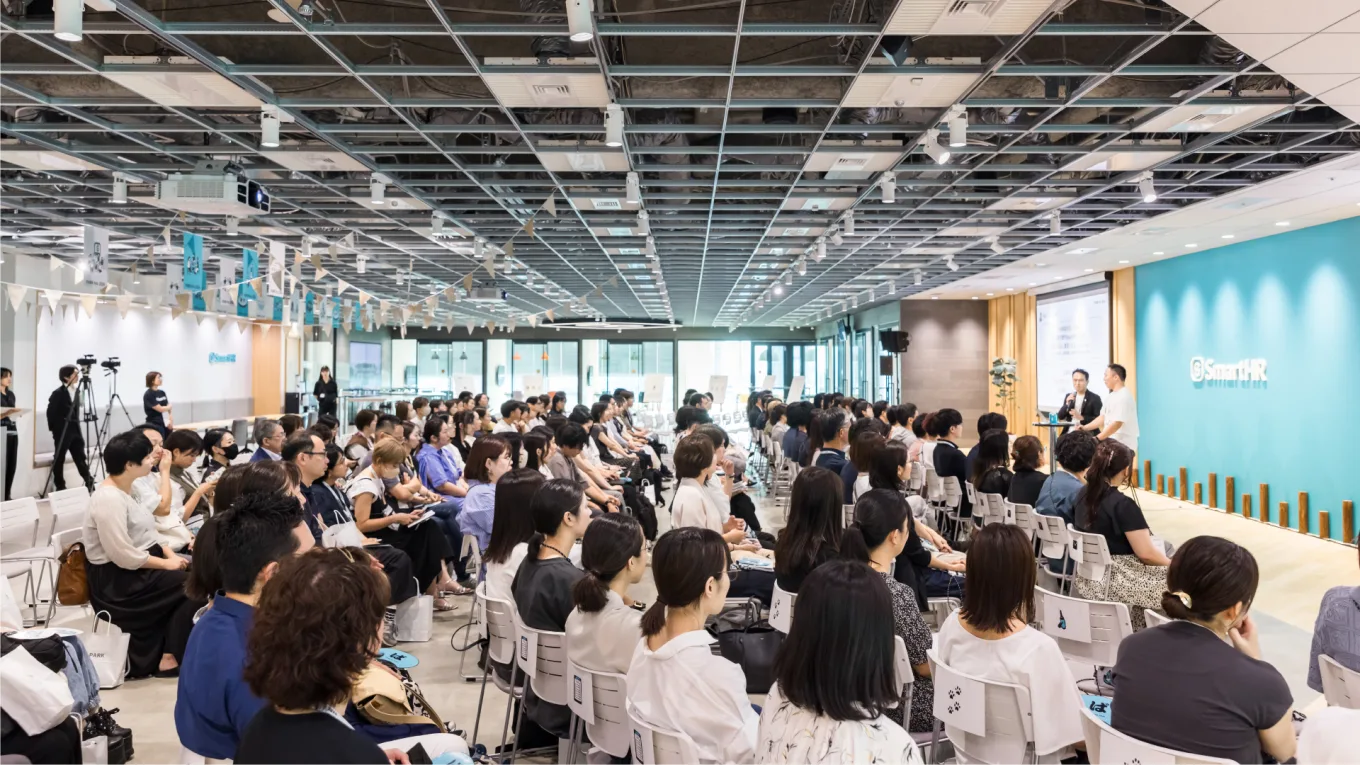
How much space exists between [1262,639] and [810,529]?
362 cm

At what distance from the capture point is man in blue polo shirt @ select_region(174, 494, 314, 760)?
2258mm

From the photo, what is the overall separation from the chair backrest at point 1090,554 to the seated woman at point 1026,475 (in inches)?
49.4

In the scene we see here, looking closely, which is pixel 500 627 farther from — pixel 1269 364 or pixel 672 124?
pixel 1269 364

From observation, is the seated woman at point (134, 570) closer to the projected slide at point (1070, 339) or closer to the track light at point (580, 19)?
the track light at point (580, 19)

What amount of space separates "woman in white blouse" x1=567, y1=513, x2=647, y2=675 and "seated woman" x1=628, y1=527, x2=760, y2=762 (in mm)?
336

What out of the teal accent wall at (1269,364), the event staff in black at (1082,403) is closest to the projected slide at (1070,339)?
the teal accent wall at (1269,364)

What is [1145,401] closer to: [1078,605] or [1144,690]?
[1078,605]

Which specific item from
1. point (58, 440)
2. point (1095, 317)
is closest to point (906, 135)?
point (1095, 317)

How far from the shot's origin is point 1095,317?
50.1 ft

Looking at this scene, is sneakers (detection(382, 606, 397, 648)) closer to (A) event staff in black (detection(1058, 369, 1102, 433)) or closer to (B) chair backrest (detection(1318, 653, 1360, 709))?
(B) chair backrest (detection(1318, 653, 1360, 709))

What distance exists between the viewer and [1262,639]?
5.64 meters

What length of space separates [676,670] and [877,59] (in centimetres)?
403

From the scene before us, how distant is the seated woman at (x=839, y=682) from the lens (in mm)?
1928

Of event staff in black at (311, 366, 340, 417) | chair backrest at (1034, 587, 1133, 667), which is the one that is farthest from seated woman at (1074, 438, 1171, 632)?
event staff in black at (311, 366, 340, 417)
